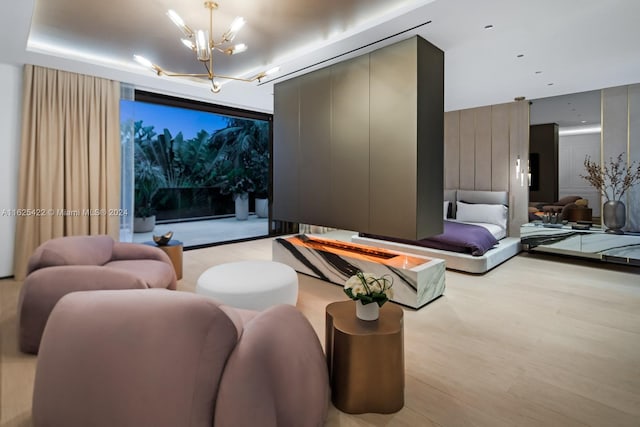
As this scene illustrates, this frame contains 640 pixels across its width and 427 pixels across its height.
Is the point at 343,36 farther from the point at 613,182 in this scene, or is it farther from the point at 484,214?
the point at 613,182

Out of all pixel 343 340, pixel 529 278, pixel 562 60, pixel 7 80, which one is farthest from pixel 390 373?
pixel 7 80

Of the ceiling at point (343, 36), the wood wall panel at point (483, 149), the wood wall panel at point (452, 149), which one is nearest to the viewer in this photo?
the ceiling at point (343, 36)

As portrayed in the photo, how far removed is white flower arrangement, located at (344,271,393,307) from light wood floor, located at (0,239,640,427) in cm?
58

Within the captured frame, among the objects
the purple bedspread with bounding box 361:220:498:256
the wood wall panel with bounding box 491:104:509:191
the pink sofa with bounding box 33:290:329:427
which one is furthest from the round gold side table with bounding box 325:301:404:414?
the wood wall panel with bounding box 491:104:509:191

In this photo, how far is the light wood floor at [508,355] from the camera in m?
1.76

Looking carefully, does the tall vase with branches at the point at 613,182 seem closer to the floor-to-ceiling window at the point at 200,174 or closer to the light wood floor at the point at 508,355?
the light wood floor at the point at 508,355

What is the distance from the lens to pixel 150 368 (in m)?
1.25

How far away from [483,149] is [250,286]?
5304 millimetres

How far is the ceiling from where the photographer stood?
9.16ft

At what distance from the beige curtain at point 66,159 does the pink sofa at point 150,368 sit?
358 cm

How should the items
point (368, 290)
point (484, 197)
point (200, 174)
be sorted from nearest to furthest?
point (368, 290) → point (484, 197) → point (200, 174)

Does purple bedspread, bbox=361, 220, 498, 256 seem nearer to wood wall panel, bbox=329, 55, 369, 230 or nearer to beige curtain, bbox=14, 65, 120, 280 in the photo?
wood wall panel, bbox=329, 55, 369, 230

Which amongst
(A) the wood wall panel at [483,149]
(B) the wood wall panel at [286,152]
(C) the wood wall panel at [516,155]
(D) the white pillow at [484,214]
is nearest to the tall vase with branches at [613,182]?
(C) the wood wall panel at [516,155]

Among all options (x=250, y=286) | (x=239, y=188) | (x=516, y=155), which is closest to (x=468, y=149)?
(x=516, y=155)
